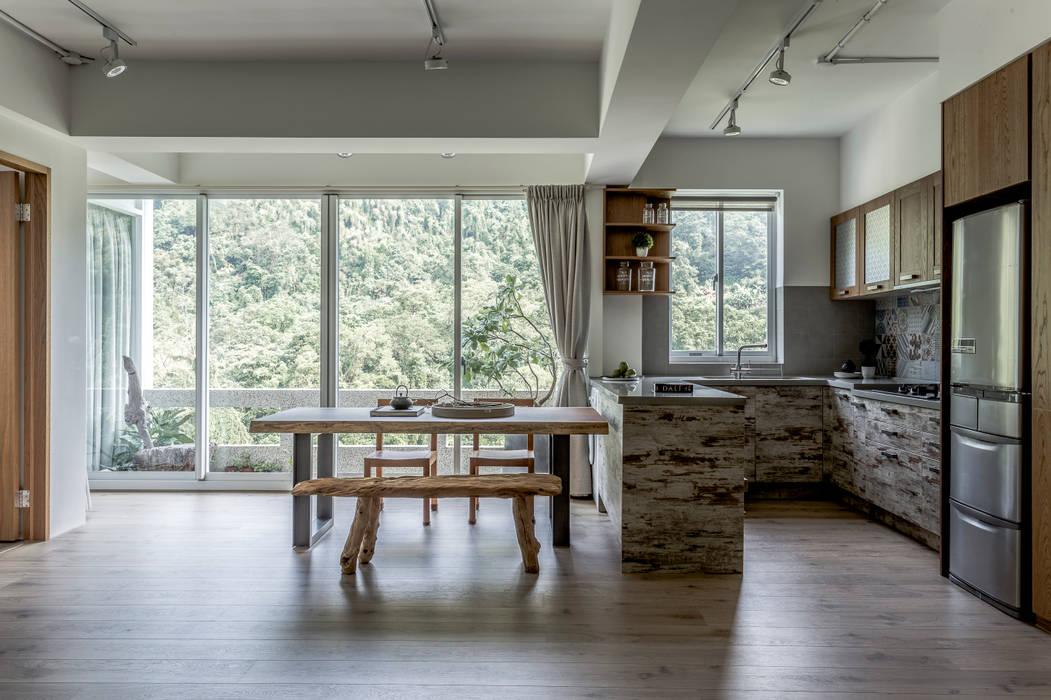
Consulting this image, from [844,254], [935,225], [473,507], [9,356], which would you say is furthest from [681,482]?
[9,356]

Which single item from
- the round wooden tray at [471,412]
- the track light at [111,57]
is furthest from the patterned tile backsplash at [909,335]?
the track light at [111,57]

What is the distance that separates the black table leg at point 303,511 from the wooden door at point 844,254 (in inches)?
160

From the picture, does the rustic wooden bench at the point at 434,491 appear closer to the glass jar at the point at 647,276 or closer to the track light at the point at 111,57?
the glass jar at the point at 647,276

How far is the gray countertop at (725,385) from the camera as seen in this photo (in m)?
3.18

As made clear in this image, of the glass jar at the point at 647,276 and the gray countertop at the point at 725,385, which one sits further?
the glass jar at the point at 647,276

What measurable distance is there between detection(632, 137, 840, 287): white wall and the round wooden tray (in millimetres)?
2595

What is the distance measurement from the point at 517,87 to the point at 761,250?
2722mm

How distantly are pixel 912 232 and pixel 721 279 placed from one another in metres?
1.58

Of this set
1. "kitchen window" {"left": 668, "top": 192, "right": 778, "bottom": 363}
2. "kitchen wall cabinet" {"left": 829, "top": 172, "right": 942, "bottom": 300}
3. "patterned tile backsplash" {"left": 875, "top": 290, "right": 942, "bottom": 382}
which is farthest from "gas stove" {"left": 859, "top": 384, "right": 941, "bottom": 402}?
"kitchen window" {"left": 668, "top": 192, "right": 778, "bottom": 363}

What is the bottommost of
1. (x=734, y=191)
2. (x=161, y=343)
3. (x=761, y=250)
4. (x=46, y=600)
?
(x=46, y=600)

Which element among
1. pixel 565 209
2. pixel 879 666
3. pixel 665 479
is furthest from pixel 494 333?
pixel 879 666

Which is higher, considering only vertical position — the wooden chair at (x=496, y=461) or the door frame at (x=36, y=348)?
the door frame at (x=36, y=348)

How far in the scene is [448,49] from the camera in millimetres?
3650

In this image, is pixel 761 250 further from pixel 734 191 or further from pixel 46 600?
pixel 46 600
